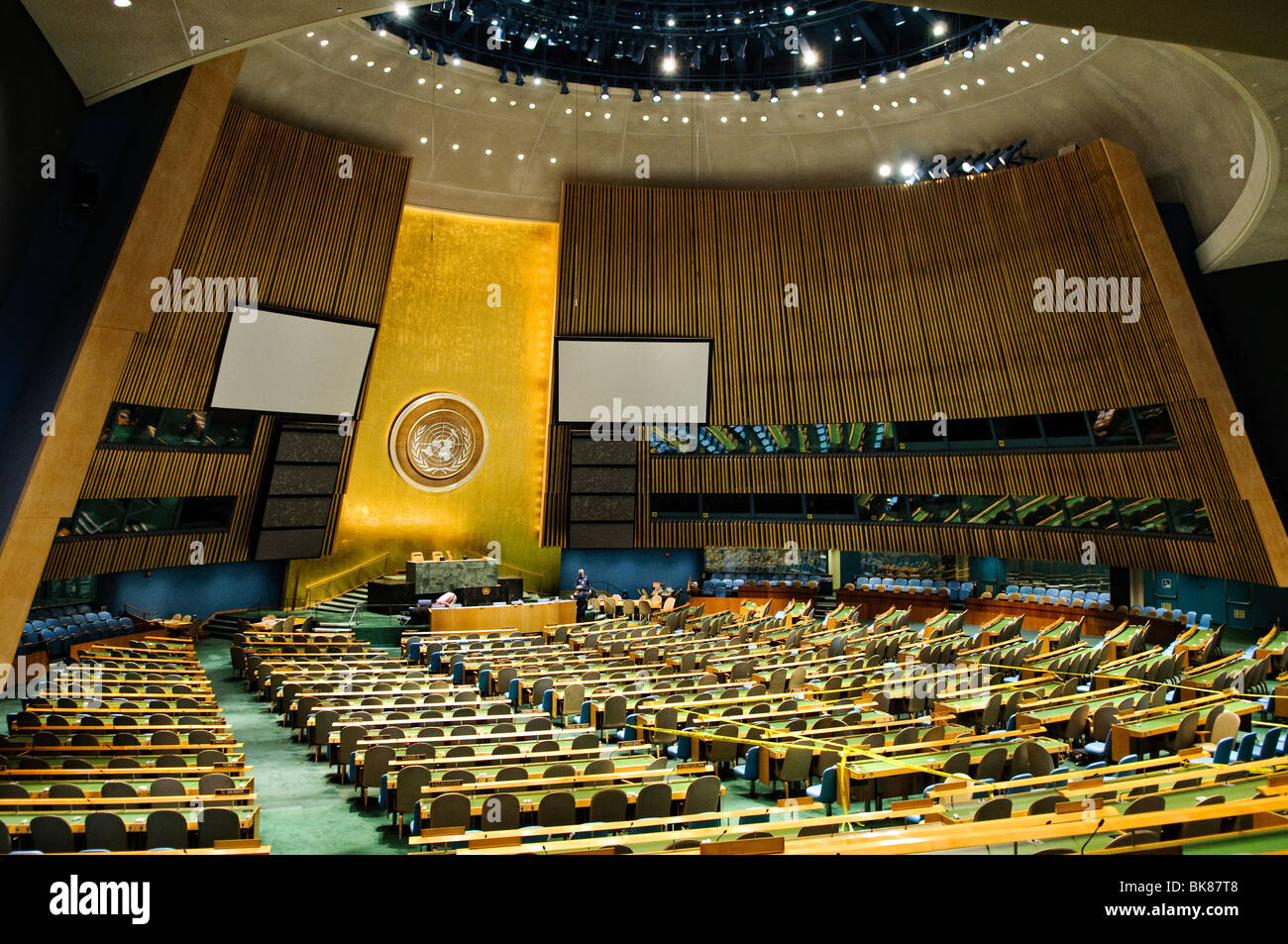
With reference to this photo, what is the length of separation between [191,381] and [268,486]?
300 centimetres

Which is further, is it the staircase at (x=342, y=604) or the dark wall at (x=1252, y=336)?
the staircase at (x=342, y=604)

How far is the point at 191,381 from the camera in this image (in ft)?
53.7

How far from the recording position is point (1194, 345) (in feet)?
48.5

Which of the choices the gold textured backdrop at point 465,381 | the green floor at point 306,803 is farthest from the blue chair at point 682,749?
the gold textured backdrop at point 465,381

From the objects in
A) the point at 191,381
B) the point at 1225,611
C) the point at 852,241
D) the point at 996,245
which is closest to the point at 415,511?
the point at 191,381

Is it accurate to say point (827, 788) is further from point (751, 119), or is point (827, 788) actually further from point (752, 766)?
point (751, 119)

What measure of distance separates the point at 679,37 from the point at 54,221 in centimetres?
1208

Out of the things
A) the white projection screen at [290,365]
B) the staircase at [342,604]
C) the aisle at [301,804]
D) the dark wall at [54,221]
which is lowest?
the aisle at [301,804]

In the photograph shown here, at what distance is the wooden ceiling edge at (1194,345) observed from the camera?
14.2 metres

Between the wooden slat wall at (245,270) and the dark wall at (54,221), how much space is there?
11.5ft

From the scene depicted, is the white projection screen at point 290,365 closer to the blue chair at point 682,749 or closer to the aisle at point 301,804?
the aisle at point 301,804

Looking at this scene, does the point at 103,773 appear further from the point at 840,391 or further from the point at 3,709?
the point at 840,391

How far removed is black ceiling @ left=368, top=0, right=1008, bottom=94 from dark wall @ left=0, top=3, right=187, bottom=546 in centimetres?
678

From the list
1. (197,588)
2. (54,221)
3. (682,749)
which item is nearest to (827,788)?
(682,749)
